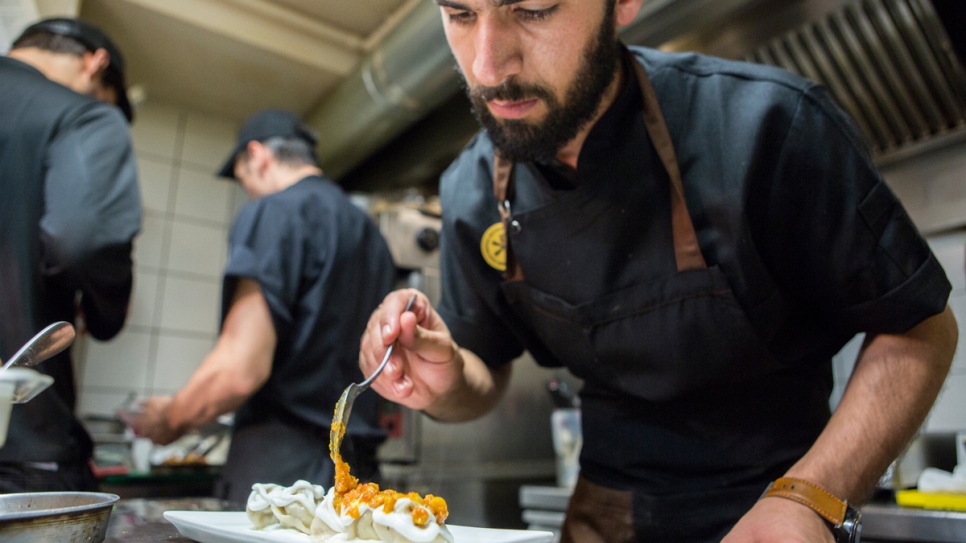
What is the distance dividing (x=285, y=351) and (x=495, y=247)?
79cm

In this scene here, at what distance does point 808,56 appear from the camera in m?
1.84

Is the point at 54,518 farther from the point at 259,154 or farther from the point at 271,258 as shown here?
the point at 259,154

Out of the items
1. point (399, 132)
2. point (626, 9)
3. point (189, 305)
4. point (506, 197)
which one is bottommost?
point (506, 197)

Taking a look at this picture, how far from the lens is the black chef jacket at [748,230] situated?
34.9 inches

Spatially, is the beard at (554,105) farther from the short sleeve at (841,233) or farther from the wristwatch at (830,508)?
the wristwatch at (830,508)

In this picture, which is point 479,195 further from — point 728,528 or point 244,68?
point 244,68

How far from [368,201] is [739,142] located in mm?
2009

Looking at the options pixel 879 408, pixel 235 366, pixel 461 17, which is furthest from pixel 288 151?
pixel 879 408

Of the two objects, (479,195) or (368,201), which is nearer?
(479,195)

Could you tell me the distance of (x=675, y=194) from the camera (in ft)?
3.20

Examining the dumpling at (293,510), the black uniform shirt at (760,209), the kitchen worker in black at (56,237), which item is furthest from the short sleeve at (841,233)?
the kitchen worker in black at (56,237)

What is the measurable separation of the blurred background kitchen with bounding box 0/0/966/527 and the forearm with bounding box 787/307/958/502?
70 cm

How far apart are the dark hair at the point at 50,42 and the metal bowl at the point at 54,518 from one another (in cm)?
127

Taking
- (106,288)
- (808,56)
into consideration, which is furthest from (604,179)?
(808,56)
